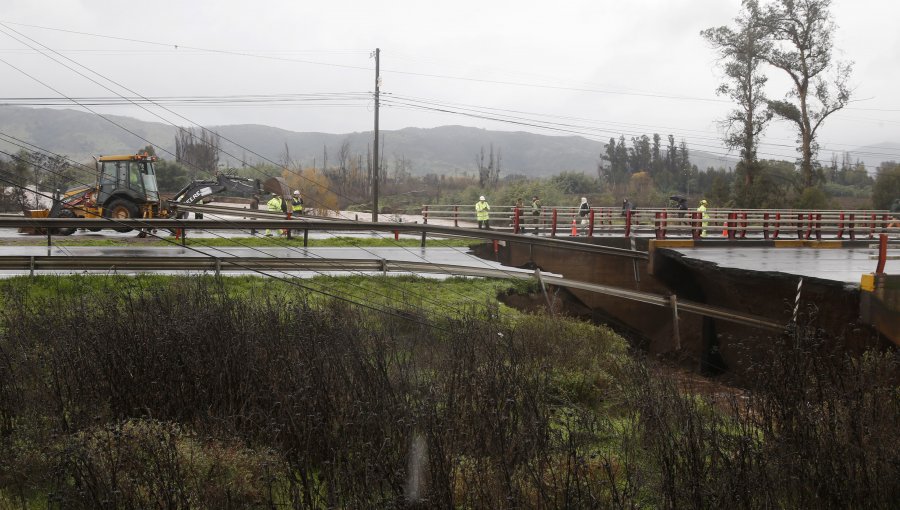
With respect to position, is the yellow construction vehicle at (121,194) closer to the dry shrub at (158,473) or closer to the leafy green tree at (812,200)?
the dry shrub at (158,473)

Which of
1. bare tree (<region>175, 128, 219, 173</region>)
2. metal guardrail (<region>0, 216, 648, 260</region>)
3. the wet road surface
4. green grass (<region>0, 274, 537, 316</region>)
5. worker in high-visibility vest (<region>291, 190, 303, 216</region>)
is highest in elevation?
bare tree (<region>175, 128, 219, 173</region>)

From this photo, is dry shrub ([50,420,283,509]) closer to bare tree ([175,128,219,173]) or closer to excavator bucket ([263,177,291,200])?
bare tree ([175,128,219,173])

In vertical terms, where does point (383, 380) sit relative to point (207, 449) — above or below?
above

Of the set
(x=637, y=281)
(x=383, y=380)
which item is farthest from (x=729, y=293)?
(x=383, y=380)

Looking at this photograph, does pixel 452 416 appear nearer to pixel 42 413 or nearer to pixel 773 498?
pixel 773 498

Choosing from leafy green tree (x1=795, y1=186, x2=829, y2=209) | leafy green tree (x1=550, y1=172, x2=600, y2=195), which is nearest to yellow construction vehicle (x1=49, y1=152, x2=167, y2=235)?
leafy green tree (x1=795, y1=186, x2=829, y2=209)

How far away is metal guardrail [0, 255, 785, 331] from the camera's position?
51.0ft

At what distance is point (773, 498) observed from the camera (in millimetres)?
6039

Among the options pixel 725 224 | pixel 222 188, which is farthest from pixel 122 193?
pixel 725 224

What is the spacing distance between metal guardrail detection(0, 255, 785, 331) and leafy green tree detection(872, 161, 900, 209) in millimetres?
35601

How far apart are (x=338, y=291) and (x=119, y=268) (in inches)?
178

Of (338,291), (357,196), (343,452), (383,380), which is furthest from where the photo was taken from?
(357,196)

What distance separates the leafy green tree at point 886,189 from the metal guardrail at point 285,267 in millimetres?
35601

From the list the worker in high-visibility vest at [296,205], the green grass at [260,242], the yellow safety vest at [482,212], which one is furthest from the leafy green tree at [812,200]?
the worker in high-visibility vest at [296,205]
